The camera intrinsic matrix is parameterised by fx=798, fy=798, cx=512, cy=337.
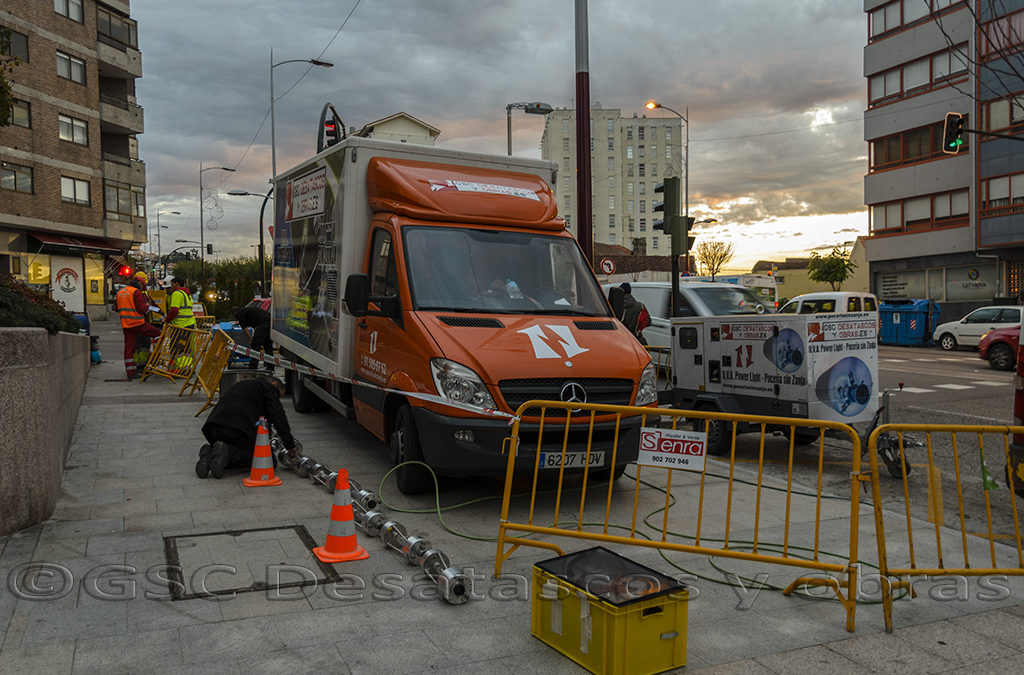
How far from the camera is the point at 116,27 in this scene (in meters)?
42.8

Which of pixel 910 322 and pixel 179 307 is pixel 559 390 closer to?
pixel 179 307

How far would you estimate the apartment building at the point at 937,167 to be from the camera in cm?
3269

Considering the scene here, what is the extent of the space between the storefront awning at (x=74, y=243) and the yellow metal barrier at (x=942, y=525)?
3886 cm

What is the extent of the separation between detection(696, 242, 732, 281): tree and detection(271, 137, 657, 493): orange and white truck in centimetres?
7101

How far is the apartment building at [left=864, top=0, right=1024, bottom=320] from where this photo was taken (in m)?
32.7

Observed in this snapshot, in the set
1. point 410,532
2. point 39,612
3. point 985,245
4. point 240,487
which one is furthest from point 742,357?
point 985,245

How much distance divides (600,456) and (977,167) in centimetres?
3469

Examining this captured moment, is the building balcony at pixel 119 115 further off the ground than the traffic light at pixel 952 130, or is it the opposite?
the building balcony at pixel 119 115

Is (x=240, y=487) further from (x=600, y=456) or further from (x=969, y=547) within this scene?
(x=969, y=547)

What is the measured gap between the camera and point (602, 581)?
3.71 meters

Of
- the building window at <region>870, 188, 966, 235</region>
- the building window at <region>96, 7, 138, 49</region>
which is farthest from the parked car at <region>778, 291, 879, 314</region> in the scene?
the building window at <region>96, 7, 138, 49</region>

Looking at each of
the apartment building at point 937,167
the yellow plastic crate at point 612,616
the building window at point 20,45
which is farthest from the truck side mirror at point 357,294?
the building window at point 20,45

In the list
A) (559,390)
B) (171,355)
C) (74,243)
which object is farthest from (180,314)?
(74,243)

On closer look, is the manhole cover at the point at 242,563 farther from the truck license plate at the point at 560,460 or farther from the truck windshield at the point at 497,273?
the truck windshield at the point at 497,273
